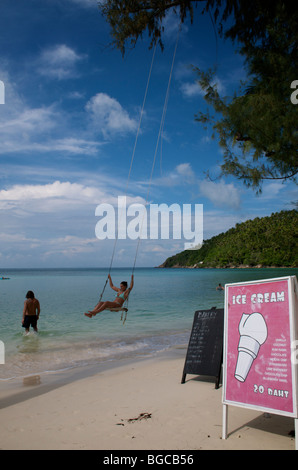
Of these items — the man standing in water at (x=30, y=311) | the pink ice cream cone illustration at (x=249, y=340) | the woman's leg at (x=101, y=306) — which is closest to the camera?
the pink ice cream cone illustration at (x=249, y=340)

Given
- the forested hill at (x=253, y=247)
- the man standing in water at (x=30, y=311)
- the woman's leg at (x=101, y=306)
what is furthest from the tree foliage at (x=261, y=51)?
the man standing in water at (x=30, y=311)

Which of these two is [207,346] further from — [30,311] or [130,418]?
[30,311]

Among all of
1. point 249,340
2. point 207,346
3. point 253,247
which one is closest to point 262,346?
point 249,340

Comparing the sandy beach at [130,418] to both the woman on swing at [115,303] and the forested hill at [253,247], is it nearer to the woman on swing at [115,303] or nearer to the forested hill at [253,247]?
the woman on swing at [115,303]

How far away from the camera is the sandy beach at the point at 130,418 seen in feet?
11.4

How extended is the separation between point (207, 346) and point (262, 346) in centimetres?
225

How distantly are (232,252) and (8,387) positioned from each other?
79.3 meters

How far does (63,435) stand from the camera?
3.79 meters

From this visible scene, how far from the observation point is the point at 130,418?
4.16 m

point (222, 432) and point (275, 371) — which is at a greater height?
point (275, 371)

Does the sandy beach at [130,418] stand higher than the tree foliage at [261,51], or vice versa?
the tree foliage at [261,51]

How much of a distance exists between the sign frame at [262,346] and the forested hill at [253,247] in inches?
160
